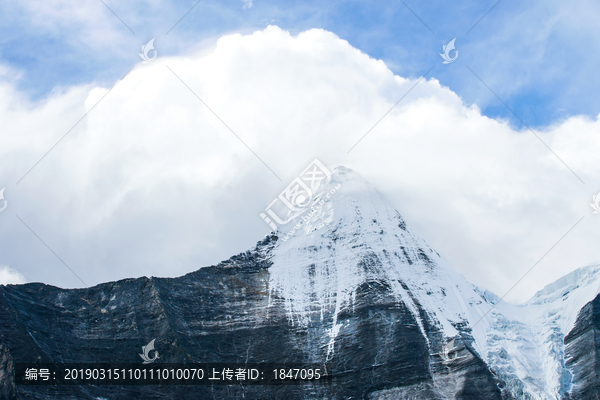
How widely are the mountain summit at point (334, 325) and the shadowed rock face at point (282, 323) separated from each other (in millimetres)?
272

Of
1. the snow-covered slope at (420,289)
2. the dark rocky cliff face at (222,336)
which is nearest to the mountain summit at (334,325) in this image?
the dark rocky cliff face at (222,336)

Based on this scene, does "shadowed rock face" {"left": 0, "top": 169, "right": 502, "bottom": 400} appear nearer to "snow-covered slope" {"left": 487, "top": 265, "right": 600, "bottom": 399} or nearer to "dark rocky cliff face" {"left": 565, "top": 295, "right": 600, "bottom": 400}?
"snow-covered slope" {"left": 487, "top": 265, "right": 600, "bottom": 399}

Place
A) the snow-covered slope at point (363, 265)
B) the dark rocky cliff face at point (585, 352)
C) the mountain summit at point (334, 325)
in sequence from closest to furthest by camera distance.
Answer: the mountain summit at point (334, 325), the dark rocky cliff face at point (585, 352), the snow-covered slope at point (363, 265)

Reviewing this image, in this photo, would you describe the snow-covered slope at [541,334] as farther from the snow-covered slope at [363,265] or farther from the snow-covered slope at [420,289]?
the snow-covered slope at [363,265]

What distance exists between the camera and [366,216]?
545 feet

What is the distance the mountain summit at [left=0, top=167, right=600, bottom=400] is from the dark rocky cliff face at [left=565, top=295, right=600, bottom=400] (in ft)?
0.93

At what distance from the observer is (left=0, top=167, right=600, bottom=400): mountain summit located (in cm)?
12175

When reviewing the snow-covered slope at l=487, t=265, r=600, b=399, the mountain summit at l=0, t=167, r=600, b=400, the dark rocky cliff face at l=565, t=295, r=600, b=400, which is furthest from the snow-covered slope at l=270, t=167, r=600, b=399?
the dark rocky cliff face at l=565, t=295, r=600, b=400

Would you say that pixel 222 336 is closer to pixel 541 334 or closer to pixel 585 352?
pixel 541 334

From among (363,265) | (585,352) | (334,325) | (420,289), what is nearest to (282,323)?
(334,325)

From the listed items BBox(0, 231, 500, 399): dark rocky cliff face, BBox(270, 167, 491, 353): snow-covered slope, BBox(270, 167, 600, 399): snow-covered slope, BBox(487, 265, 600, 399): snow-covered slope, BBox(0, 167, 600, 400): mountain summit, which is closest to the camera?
BBox(0, 231, 500, 399): dark rocky cliff face

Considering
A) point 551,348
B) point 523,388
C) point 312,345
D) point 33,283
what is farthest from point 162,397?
point 551,348

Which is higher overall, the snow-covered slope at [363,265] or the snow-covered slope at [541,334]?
the snow-covered slope at [363,265]

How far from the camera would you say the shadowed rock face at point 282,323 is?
12094 centimetres
